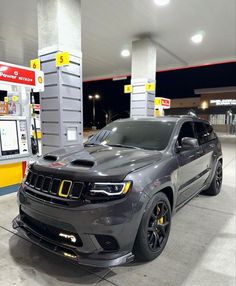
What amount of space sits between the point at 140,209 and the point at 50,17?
15.1 ft

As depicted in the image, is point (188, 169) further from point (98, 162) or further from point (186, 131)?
point (98, 162)

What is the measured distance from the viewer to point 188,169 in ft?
10.1

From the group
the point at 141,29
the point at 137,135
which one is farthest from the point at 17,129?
the point at 141,29

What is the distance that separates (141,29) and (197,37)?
221cm

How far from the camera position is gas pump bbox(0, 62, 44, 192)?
4.06 metres

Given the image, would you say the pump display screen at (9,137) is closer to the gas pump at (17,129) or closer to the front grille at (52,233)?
the gas pump at (17,129)

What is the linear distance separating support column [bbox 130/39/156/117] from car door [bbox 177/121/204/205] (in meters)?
5.37

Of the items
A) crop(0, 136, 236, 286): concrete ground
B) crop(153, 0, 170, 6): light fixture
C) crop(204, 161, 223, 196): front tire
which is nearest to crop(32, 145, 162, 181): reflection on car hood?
crop(0, 136, 236, 286): concrete ground

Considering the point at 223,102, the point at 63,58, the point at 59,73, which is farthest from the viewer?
the point at 223,102

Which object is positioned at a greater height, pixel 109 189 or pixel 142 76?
pixel 142 76

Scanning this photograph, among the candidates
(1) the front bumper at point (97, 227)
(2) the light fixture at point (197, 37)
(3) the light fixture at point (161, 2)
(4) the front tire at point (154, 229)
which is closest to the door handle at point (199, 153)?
(4) the front tire at point (154, 229)

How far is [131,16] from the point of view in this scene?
690 cm

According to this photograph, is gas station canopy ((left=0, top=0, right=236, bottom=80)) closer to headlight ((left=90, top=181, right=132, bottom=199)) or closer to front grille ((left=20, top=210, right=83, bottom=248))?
headlight ((left=90, top=181, right=132, bottom=199))

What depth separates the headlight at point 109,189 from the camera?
6.41 ft
